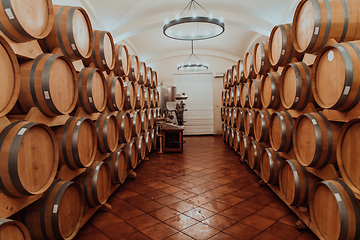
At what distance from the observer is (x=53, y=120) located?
243cm

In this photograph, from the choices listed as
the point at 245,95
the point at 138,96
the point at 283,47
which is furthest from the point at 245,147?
the point at 283,47

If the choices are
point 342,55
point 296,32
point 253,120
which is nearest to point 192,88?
point 253,120

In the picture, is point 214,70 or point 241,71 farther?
point 214,70

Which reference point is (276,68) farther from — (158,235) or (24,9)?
(24,9)

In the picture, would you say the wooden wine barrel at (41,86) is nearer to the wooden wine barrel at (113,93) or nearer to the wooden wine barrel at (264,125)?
the wooden wine barrel at (113,93)

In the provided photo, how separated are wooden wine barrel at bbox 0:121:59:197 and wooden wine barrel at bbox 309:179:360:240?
2503 millimetres

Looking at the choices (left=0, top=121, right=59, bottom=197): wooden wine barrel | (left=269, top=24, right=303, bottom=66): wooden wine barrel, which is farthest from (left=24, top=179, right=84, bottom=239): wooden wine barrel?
(left=269, top=24, right=303, bottom=66): wooden wine barrel

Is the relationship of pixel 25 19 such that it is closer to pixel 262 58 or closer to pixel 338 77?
pixel 338 77

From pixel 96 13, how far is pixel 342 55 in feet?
18.8

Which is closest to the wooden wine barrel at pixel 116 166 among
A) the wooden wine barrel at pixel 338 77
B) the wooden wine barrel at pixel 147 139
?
the wooden wine barrel at pixel 147 139

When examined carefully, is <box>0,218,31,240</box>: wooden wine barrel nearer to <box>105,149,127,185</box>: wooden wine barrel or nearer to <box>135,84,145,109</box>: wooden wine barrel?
<box>105,149,127,185</box>: wooden wine barrel

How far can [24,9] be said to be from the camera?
185cm

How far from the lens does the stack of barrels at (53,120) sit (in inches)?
67.6

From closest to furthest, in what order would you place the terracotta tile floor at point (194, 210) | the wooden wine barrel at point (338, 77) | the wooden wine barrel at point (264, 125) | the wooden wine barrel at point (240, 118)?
the wooden wine barrel at point (338, 77) → the terracotta tile floor at point (194, 210) → the wooden wine barrel at point (264, 125) → the wooden wine barrel at point (240, 118)
